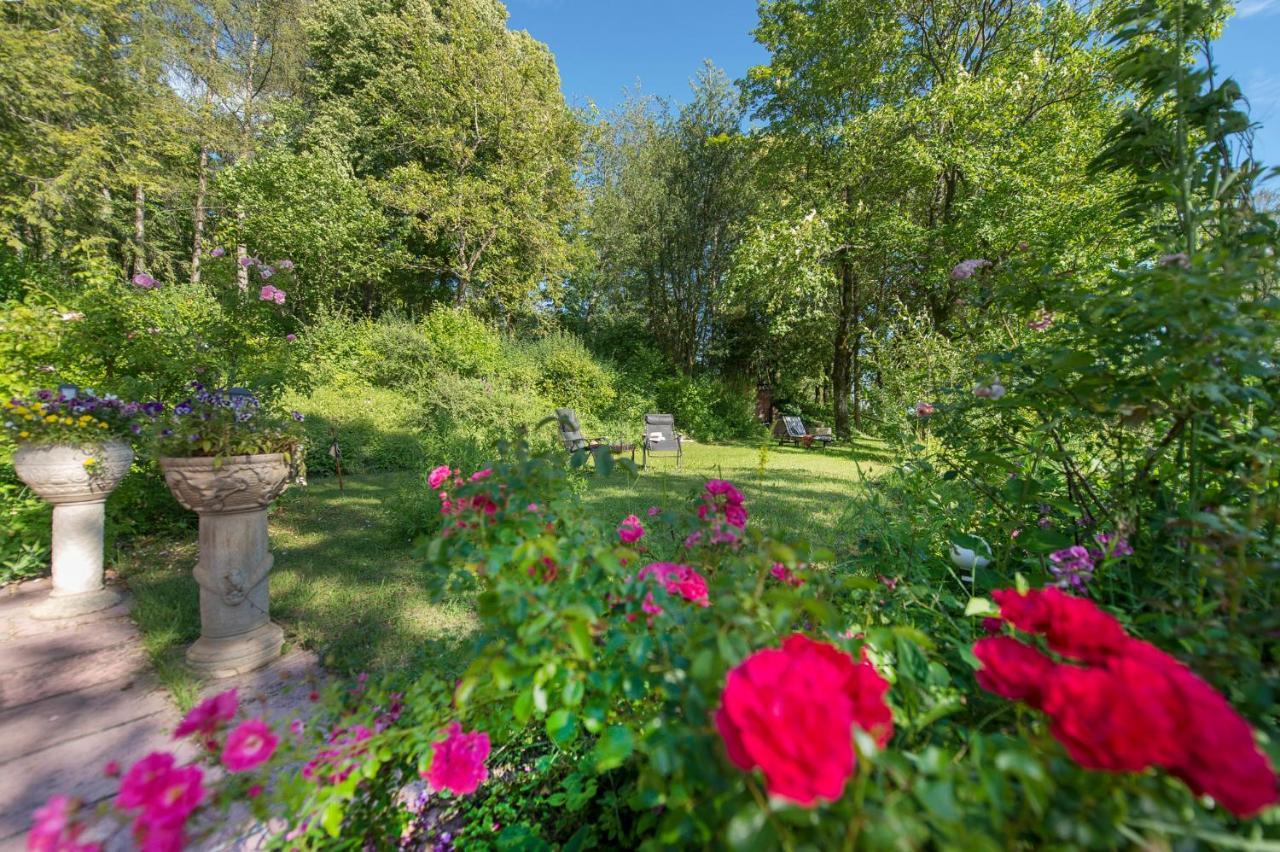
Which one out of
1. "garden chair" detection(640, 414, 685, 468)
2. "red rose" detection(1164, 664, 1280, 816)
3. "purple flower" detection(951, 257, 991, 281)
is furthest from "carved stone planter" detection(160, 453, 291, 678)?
"garden chair" detection(640, 414, 685, 468)

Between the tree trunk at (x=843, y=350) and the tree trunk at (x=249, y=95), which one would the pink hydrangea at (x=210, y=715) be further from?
the tree trunk at (x=249, y=95)

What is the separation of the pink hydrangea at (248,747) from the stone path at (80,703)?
60 cm

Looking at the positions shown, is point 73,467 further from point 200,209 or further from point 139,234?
point 200,209

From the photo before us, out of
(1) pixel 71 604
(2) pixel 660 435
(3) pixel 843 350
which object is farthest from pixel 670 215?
(1) pixel 71 604

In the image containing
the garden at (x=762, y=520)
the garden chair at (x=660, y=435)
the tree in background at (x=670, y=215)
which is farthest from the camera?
the tree in background at (x=670, y=215)

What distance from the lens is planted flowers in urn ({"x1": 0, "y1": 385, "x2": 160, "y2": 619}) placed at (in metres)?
2.32

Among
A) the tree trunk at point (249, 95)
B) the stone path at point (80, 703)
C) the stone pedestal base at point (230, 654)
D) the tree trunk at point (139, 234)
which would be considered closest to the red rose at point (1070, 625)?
the stone path at point (80, 703)

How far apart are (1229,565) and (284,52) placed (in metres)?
19.2

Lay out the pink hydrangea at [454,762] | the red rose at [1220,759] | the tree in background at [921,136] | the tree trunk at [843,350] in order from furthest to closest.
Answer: the tree trunk at [843,350] → the tree in background at [921,136] → the pink hydrangea at [454,762] → the red rose at [1220,759]

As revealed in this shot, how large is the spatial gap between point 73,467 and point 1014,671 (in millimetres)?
3601

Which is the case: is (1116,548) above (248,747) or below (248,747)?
above

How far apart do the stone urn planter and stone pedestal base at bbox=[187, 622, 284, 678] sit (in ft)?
3.16

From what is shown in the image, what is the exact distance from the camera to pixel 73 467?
2340 millimetres

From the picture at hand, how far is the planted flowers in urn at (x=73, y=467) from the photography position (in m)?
2.32
